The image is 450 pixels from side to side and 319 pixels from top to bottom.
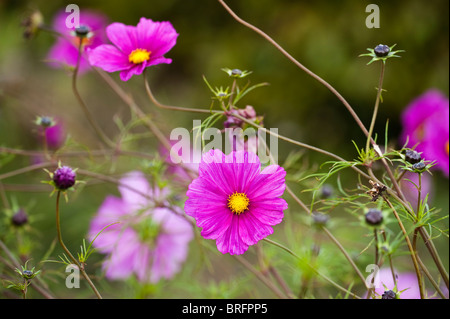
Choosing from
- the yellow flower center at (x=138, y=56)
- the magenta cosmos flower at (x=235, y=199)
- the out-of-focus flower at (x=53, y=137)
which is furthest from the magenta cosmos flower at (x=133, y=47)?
the out-of-focus flower at (x=53, y=137)

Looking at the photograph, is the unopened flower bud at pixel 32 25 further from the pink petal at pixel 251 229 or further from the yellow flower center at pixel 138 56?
the pink petal at pixel 251 229

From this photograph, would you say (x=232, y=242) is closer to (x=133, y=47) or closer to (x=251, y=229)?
(x=251, y=229)

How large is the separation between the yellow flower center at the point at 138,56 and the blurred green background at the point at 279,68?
0.55 meters

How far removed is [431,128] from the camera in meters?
0.62

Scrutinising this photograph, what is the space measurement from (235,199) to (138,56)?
0.16 metres

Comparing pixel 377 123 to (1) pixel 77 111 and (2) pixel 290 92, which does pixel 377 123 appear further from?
(1) pixel 77 111

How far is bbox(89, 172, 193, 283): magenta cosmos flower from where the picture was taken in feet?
2.28

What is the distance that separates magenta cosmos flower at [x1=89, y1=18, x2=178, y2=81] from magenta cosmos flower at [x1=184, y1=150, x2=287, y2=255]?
0.37 ft

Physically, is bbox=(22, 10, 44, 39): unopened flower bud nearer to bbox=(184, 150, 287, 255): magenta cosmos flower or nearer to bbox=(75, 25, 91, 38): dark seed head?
bbox=(75, 25, 91, 38): dark seed head

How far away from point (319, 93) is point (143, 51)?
0.92 m

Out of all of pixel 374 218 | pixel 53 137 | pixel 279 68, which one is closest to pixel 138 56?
pixel 374 218

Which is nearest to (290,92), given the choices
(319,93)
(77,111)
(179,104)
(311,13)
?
(319,93)

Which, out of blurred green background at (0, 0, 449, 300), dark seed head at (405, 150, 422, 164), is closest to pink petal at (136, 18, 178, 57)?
dark seed head at (405, 150, 422, 164)

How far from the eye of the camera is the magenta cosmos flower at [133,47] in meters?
0.42
